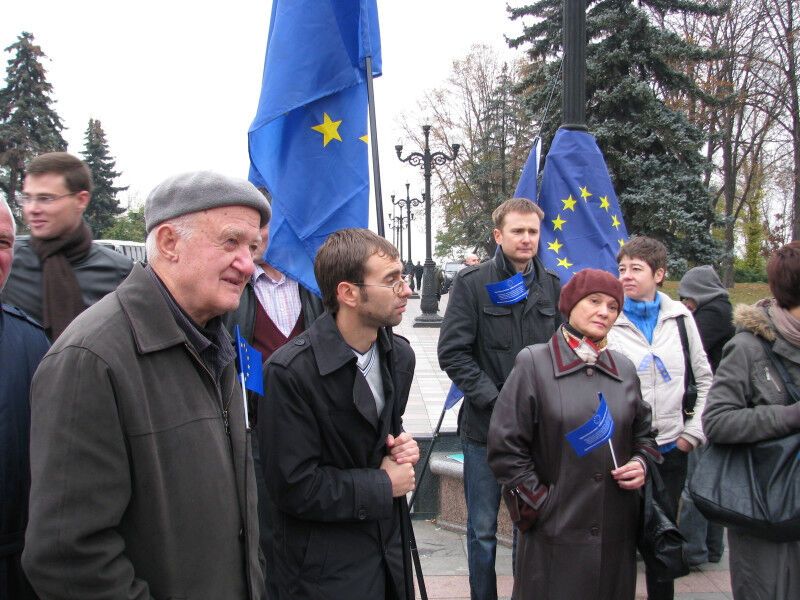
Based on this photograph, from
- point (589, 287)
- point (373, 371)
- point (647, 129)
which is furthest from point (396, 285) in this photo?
point (647, 129)

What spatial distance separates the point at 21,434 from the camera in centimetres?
187

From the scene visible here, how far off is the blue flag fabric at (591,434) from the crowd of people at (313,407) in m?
0.03

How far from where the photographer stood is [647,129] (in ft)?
42.1

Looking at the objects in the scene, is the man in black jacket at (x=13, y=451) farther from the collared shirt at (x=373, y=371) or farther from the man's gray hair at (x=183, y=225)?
the collared shirt at (x=373, y=371)

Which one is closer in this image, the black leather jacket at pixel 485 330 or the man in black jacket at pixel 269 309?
the man in black jacket at pixel 269 309

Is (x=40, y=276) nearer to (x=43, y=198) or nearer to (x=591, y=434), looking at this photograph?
(x=43, y=198)

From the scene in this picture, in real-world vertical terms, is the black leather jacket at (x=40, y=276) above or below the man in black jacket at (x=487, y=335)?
above

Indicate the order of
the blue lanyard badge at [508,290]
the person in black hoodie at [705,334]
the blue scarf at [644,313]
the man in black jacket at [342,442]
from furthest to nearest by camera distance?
the person in black hoodie at [705,334], the blue scarf at [644,313], the blue lanyard badge at [508,290], the man in black jacket at [342,442]

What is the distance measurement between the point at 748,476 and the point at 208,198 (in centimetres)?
237

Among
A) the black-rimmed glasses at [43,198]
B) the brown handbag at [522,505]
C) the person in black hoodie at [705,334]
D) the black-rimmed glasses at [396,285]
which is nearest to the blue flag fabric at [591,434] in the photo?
the brown handbag at [522,505]

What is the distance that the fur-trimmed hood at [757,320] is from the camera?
283 cm

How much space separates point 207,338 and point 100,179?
49826mm

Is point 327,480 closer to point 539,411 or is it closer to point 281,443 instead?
point 281,443

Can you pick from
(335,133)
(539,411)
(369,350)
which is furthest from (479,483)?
(335,133)
